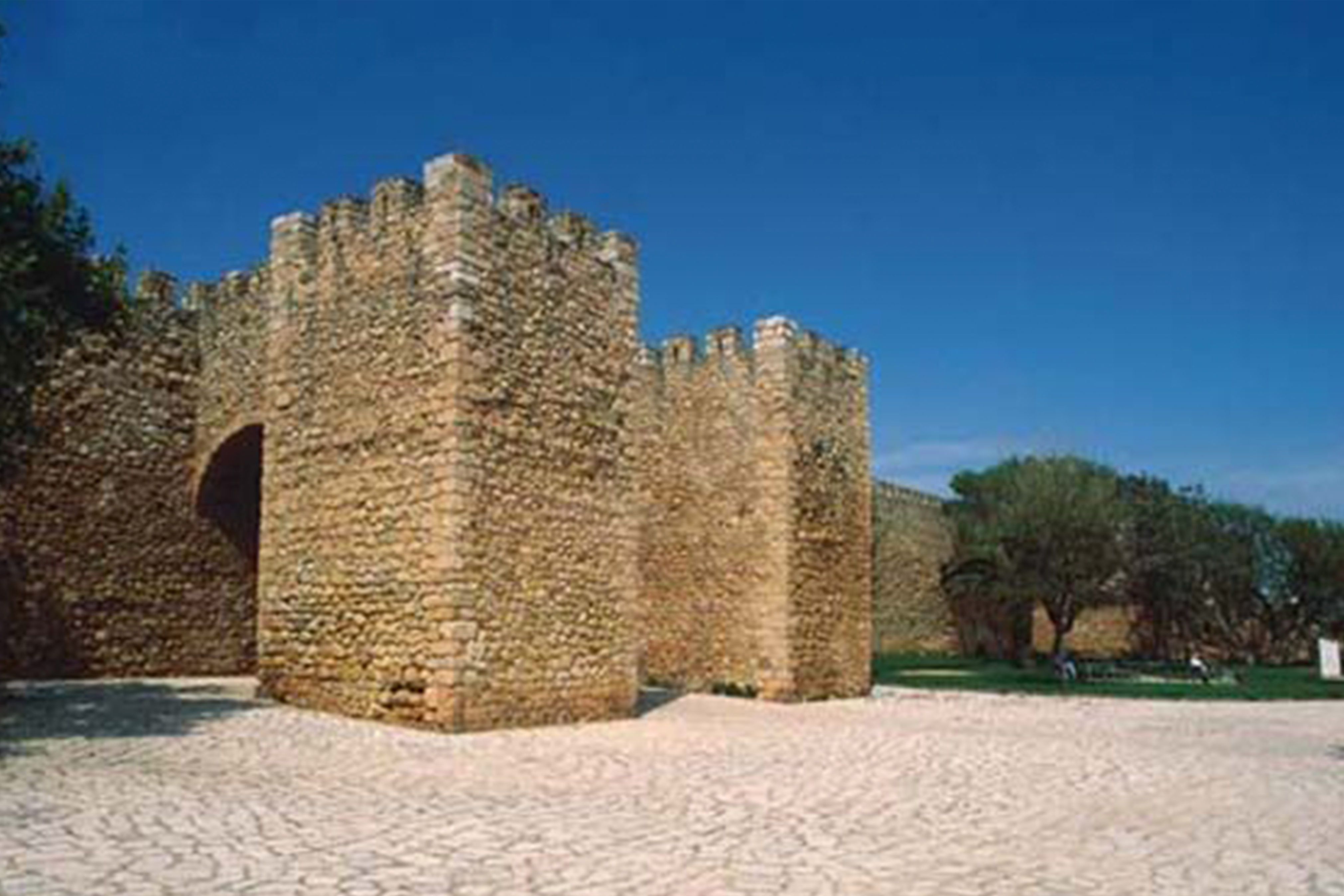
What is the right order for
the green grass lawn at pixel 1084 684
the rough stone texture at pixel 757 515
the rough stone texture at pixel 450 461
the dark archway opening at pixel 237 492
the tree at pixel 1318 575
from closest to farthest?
the rough stone texture at pixel 450 461, the dark archway opening at pixel 237 492, the rough stone texture at pixel 757 515, the green grass lawn at pixel 1084 684, the tree at pixel 1318 575

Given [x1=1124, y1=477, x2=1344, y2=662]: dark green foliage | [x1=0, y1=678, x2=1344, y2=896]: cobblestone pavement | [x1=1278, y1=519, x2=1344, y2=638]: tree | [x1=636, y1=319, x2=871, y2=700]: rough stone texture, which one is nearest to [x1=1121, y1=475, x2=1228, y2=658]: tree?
[x1=1124, y1=477, x2=1344, y2=662]: dark green foliage

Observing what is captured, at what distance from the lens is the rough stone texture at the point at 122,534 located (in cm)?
1828

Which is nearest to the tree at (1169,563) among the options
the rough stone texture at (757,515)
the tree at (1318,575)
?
the tree at (1318,575)

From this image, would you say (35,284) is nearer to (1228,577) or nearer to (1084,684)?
(1084,684)

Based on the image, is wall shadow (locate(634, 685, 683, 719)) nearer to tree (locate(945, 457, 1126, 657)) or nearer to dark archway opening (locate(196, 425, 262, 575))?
dark archway opening (locate(196, 425, 262, 575))

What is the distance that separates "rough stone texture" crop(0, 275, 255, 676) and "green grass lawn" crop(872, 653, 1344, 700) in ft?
45.6

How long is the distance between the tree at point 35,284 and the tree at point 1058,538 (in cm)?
2420

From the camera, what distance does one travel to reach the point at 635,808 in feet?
29.4

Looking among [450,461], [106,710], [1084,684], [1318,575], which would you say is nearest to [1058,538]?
[1084,684]

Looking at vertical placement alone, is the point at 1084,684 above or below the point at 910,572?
below

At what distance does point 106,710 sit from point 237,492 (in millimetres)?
7806

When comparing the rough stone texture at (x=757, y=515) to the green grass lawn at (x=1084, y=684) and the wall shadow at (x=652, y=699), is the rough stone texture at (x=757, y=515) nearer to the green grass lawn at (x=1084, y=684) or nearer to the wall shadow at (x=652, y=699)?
the wall shadow at (x=652, y=699)

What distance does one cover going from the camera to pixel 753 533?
20.8 metres

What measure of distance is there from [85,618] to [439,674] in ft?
28.3
